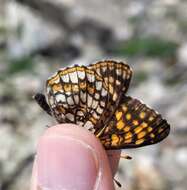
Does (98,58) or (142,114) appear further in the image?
(98,58)

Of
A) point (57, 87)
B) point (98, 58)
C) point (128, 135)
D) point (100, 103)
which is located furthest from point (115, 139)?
point (98, 58)

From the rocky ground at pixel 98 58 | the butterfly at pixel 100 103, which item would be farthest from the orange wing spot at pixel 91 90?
the rocky ground at pixel 98 58

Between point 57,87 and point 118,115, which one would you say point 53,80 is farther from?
point 118,115

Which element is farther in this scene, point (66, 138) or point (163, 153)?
point (163, 153)

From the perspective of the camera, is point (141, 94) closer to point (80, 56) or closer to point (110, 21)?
point (80, 56)

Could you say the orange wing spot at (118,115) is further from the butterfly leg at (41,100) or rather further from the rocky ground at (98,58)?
the rocky ground at (98,58)

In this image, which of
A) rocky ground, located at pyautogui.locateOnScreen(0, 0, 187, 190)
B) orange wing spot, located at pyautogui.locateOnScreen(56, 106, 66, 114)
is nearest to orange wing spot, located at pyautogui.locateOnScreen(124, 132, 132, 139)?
orange wing spot, located at pyautogui.locateOnScreen(56, 106, 66, 114)

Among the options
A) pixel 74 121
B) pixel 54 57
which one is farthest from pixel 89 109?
pixel 54 57
